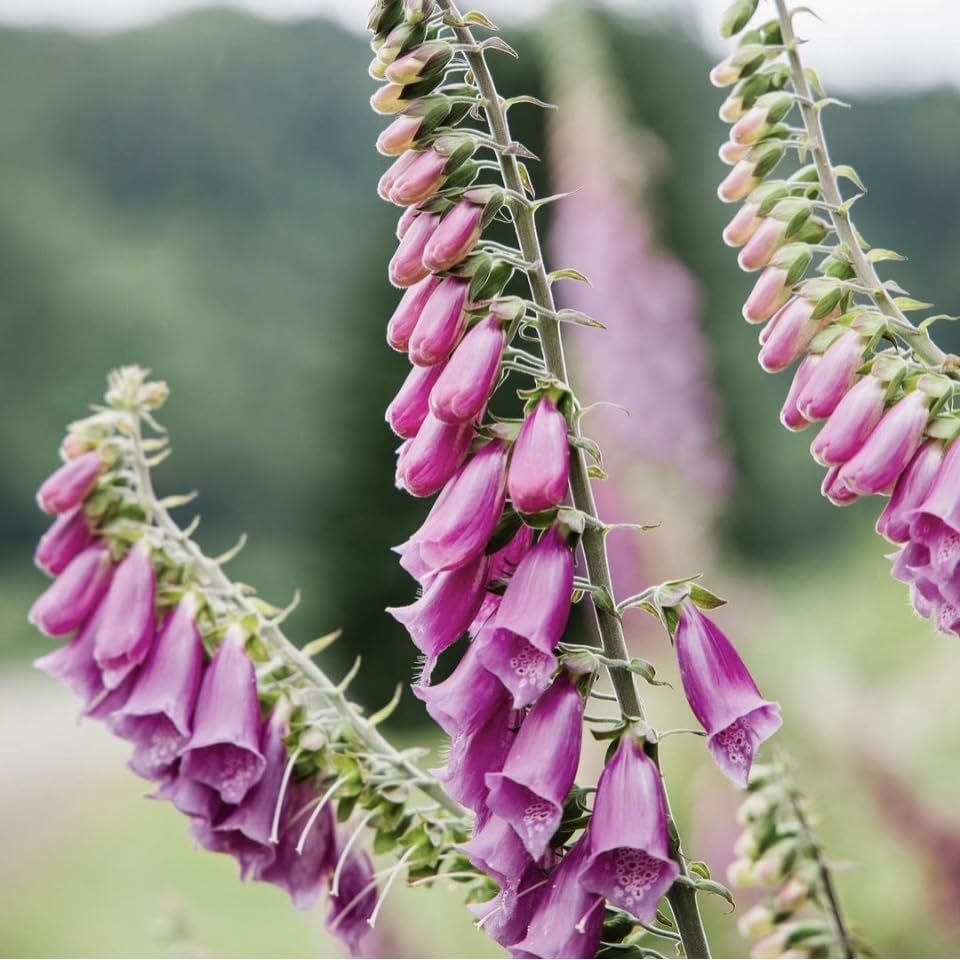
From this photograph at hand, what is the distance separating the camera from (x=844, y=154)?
7836mm

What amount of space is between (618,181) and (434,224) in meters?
2.87

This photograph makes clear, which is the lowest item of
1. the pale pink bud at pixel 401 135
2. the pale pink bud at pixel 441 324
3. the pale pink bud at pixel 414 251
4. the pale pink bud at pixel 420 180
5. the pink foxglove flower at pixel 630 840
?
the pink foxglove flower at pixel 630 840

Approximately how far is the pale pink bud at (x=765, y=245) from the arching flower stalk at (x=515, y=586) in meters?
0.15

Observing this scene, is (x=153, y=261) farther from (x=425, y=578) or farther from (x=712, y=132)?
(x=425, y=578)

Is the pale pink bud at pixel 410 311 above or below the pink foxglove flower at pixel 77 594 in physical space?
above

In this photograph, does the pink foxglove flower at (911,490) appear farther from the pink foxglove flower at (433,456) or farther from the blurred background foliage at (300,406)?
the blurred background foliage at (300,406)

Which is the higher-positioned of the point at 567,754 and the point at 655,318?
the point at 655,318

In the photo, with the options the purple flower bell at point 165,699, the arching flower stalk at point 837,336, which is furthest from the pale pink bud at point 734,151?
the purple flower bell at point 165,699

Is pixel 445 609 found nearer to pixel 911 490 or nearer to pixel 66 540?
pixel 911 490

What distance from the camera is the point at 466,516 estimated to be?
59 centimetres

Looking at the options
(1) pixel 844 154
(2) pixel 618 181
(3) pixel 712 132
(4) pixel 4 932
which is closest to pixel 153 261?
(3) pixel 712 132

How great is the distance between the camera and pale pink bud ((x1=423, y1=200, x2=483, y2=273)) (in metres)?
0.59

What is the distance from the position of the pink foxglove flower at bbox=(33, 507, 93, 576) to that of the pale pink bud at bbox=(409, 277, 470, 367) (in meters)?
0.37

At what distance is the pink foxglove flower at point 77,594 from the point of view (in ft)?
2.78
